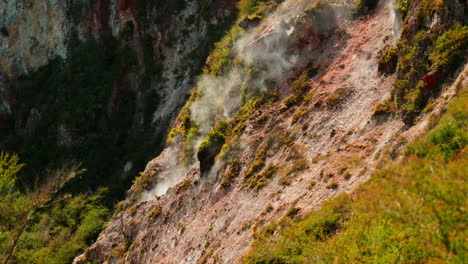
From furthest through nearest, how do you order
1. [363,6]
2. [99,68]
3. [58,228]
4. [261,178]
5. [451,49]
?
[99,68] < [58,228] < [363,6] < [261,178] < [451,49]

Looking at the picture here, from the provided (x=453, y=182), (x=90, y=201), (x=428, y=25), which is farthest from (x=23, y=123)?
(x=453, y=182)

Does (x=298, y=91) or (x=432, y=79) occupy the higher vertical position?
(x=432, y=79)

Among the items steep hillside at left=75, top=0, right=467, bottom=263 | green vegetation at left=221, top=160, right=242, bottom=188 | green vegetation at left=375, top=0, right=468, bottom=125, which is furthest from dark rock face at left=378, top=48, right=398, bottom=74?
green vegetation at left=221, top=160, right=242, bottom=188

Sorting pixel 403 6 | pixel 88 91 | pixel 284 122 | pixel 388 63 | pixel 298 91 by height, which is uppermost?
pixel 88 91

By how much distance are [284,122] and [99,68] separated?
2817 cm

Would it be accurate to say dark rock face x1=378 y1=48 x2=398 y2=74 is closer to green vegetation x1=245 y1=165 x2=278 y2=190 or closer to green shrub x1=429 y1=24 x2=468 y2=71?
green shrub x1=429 y1=24 x2=468 y2=71

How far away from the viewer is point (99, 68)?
1641 inches

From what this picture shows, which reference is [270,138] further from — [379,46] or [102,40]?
[102,40]

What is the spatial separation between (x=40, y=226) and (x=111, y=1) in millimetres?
23157

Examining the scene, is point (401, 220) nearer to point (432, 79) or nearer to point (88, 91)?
point (432, 79)

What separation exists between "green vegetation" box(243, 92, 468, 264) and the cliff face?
20.4m

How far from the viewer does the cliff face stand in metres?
32.5

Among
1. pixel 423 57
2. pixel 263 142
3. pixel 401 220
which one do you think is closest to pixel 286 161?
pixel 263 142

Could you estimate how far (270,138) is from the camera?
17.4 m
